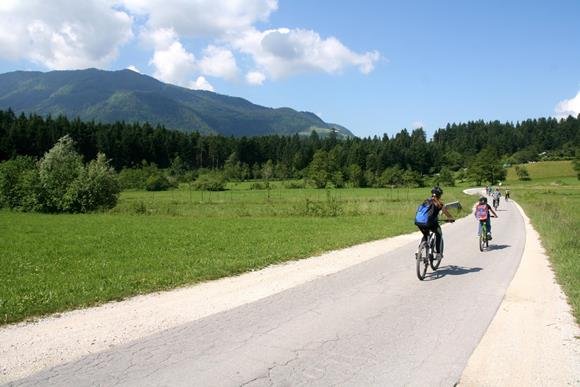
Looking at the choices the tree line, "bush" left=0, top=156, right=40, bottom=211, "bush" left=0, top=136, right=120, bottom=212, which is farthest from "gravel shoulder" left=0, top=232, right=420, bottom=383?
the tree line

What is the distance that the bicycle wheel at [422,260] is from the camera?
1085cm

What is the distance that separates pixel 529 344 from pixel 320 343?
295 centimetres

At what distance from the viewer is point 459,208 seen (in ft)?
125

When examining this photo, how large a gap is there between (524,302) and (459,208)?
101 feet

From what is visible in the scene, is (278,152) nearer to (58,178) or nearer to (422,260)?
(58,178)

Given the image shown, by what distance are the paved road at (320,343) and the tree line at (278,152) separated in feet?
331

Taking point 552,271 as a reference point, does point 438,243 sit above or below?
above

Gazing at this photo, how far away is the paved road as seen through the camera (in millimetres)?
5109

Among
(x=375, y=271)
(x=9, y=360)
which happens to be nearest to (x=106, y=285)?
(x=9, y=360)

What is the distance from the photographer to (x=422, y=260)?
11.2 metres

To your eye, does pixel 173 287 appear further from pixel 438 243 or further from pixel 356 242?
pixel 356 242

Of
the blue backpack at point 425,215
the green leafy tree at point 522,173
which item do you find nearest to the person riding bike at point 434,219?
the blue backpack at point 425,215

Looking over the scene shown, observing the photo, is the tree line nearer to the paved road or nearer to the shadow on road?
the shadow on road

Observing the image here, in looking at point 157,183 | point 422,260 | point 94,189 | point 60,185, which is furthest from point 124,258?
point 157,183
